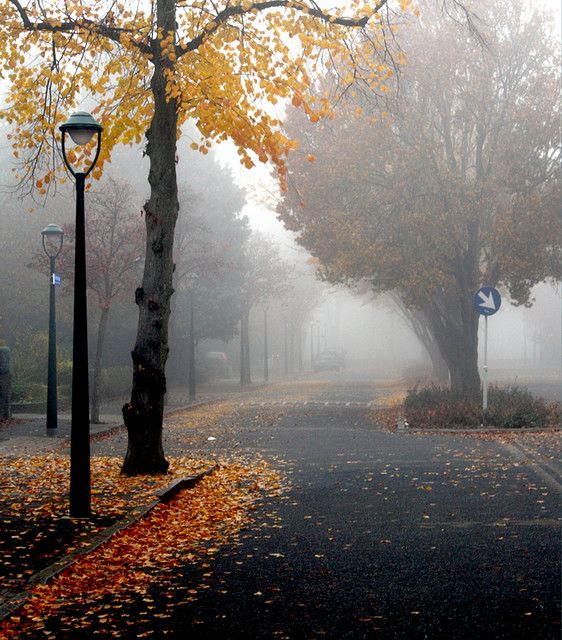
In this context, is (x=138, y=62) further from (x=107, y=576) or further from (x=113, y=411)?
(x=113, y=411)

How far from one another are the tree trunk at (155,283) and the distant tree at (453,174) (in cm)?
1262

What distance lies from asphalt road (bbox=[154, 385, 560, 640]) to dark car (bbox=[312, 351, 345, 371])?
66706 millimetres

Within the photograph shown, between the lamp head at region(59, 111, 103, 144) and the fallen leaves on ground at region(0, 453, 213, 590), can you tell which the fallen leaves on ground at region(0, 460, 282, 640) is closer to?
the fallen leaves on ground at region(0, 453, 213, 590)

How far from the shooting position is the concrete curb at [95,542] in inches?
248

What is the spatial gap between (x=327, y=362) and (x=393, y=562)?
73771 millimetres

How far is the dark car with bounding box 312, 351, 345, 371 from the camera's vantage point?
80938mm

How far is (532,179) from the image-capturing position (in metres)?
25.8

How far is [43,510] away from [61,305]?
101 feet

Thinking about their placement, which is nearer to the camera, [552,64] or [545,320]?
[552,64]

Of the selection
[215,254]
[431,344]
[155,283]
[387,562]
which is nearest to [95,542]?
[387,562]

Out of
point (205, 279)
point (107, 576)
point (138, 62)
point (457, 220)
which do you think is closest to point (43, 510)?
point (107, 576)

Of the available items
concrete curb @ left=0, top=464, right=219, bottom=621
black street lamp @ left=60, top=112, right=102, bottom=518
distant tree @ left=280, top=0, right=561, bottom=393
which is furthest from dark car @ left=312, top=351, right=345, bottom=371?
black street lamp @ left=60, top=112, right=102, bottom=518

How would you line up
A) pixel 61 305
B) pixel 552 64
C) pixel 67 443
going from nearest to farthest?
1. pixel 67 443
2. pixel 552 64
3. pixel 61 305

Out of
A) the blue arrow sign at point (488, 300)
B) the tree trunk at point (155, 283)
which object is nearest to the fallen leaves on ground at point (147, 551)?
the tree trunk at point (155, 283)
